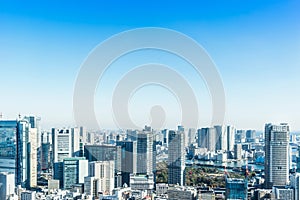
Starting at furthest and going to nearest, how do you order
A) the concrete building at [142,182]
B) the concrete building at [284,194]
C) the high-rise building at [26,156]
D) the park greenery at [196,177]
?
1. the high-rise building at [26,156]
2. the park greenery at [196,177]
3. the concrete building at [142,182]
4. the concrete building at [284,194]

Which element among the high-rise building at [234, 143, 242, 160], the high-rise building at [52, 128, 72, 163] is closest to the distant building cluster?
the high-rise building at [52, 128, 72, 163]

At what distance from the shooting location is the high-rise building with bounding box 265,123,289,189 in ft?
16.7

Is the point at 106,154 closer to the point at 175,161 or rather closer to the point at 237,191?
the point at 175,161

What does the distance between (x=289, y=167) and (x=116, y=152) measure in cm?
264

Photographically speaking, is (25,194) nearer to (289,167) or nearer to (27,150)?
(27,150)

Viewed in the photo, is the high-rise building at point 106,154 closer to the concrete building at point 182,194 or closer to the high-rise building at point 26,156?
the high-rise building at point 26,156

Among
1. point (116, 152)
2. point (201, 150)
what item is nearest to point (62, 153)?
point (116, 152)

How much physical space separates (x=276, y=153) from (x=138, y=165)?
210cm

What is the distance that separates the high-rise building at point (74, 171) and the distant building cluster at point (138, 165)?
15mm

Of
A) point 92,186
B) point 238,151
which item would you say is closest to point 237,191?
point 92,186

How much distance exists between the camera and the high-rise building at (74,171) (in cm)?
555

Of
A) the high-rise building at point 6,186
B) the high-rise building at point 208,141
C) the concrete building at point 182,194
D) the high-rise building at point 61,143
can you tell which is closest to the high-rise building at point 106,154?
the high-rise building at point 61,143

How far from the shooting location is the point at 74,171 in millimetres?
5605

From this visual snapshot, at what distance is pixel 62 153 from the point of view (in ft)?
22.3
